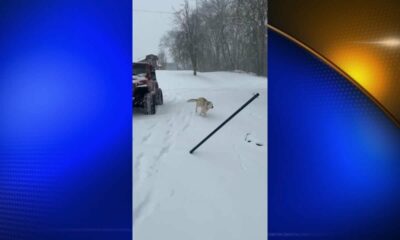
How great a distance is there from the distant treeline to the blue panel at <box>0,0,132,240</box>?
1.00ft

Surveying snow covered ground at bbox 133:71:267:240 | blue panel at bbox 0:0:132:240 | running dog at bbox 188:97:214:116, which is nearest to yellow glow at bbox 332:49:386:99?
snow covered ground at bbox 133:71:267:240

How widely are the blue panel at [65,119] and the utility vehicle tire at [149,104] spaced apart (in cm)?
12

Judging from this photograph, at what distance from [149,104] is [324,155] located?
99cm

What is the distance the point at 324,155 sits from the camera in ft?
7.37

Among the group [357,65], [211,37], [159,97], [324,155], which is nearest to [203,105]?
[159,97]

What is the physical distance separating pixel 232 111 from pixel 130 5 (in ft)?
2.64

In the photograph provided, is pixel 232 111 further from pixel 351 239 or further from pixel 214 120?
pixel 351 239

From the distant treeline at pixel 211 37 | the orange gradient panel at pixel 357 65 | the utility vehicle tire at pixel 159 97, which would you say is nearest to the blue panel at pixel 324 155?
the orange gradient panel at pixel 357 65

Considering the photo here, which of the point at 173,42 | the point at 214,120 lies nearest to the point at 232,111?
the point at 214,120

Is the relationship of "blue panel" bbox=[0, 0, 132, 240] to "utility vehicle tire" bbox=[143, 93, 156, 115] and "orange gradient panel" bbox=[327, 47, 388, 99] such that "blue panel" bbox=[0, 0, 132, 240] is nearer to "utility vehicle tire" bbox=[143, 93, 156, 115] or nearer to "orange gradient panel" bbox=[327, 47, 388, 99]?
"utility vehicle tire" bbox=[143, 93, 156, 115]

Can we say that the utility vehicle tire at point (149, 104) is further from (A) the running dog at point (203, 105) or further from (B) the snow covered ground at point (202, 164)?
(A) the running dog at point (203, 105)

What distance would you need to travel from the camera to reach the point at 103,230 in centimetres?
223

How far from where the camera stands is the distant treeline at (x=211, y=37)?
7.77 ft

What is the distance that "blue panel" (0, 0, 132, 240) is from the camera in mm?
2172
